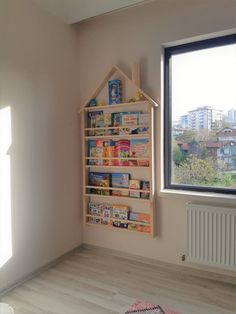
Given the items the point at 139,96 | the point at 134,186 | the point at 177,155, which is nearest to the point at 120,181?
the point at 134,186

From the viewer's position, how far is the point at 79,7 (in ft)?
8.98

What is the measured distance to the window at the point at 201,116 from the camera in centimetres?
247

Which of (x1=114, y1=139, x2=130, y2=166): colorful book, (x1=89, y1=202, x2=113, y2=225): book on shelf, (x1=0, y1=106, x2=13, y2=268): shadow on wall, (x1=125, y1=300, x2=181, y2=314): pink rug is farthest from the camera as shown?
(x1=89, y1=202, x2=113, y2=225): book on shelf

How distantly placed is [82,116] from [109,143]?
0.43 meters

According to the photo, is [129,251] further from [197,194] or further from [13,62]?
[13,62]

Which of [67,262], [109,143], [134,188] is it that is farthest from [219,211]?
[67,262]

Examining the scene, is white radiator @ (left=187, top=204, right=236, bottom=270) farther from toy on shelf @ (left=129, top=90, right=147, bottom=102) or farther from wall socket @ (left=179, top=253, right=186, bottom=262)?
toy on shelf @ (left=129, top=90, right=147, bottom=102)

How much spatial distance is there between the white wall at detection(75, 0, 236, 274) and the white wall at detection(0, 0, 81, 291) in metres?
0.24

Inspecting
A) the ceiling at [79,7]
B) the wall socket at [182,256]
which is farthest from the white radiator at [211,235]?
the ceiling at [79,7]

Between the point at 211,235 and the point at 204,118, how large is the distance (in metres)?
1.07

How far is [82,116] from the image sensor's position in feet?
9.79

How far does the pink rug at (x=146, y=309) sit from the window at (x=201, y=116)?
1092 millimetres

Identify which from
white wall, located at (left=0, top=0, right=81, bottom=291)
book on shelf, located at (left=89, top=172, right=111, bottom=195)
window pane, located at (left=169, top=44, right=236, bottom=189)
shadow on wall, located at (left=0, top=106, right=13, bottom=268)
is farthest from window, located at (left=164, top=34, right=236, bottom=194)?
shadow on wall, located at (left=0, top=106, right=13, bottom=268)

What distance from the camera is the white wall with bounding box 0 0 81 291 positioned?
7.71ft
